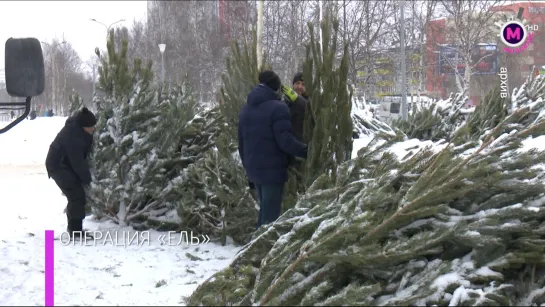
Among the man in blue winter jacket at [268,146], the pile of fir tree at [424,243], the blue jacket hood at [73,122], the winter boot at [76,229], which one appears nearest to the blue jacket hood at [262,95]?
the man in blue winter jacket at [268,146]

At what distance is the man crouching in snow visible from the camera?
6.33 m

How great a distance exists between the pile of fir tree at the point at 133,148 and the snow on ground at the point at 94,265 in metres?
0.28

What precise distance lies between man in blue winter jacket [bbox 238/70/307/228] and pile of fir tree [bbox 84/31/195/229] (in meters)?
1.64

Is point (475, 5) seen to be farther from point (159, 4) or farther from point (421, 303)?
point (421, 303)

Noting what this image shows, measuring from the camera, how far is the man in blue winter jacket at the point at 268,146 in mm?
5324

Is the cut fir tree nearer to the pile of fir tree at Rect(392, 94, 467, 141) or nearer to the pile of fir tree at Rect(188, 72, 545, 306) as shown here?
the pile of fir tree at Rect(188, 72, 545, 306)

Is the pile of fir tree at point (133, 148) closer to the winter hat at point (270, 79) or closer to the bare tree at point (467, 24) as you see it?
the winter hat at point (270, 79)

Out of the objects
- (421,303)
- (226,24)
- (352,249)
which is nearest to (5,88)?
(352,249)

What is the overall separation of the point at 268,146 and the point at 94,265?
1768 millimetres

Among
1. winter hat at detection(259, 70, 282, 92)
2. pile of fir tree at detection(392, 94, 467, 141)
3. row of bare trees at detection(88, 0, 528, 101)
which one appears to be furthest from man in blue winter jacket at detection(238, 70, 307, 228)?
row of bare trees at detection(88, 0, 528, 101)

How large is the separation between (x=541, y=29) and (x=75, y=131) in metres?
36.1

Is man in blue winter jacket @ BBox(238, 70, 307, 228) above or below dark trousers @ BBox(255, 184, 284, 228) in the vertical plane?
above

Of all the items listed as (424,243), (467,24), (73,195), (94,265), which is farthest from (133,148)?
(467,24)

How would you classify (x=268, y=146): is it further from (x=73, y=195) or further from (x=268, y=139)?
(x=73, y=195)
